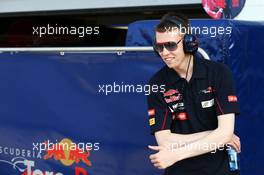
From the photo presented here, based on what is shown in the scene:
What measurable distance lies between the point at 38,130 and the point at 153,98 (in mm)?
1613

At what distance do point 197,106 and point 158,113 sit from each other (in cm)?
22

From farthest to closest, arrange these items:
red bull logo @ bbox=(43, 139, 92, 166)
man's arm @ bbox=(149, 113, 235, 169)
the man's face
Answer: red bull logo @ bbox=(43, 139, 92, 166) → the man's face → man's arm @ bbox=(149, 113, 235, 169)

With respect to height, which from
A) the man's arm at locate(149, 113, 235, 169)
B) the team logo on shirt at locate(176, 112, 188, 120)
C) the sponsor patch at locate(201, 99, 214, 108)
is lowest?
the man's arm at locate(149, 113, 235, 169)

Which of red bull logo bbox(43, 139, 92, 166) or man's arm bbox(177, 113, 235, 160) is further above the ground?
man's arm bbox(177, 113, 235, 160)

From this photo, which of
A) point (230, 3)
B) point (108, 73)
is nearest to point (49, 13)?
point (230, 3)

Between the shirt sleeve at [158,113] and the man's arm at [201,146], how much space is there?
174 millimetres

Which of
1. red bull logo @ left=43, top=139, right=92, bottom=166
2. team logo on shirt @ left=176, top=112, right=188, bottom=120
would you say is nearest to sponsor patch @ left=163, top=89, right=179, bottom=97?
team logo on shirt @ left=176, top=112, right=188, bottom=120

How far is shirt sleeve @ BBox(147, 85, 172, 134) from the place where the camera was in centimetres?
263

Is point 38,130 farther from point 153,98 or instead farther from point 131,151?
point 153,98

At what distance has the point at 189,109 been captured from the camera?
2586 millimetres

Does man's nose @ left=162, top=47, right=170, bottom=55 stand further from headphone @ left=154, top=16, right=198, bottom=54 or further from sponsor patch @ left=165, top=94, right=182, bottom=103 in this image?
sponsor patch @ left=165, top=94, right=182, bottom=103

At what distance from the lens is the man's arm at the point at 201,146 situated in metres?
2.46

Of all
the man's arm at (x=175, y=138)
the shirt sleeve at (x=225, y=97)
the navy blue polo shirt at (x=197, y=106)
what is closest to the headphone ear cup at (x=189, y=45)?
the navy blue polo shirt at (x=197, y=106)

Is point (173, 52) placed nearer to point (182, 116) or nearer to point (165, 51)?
point (165, 51)
